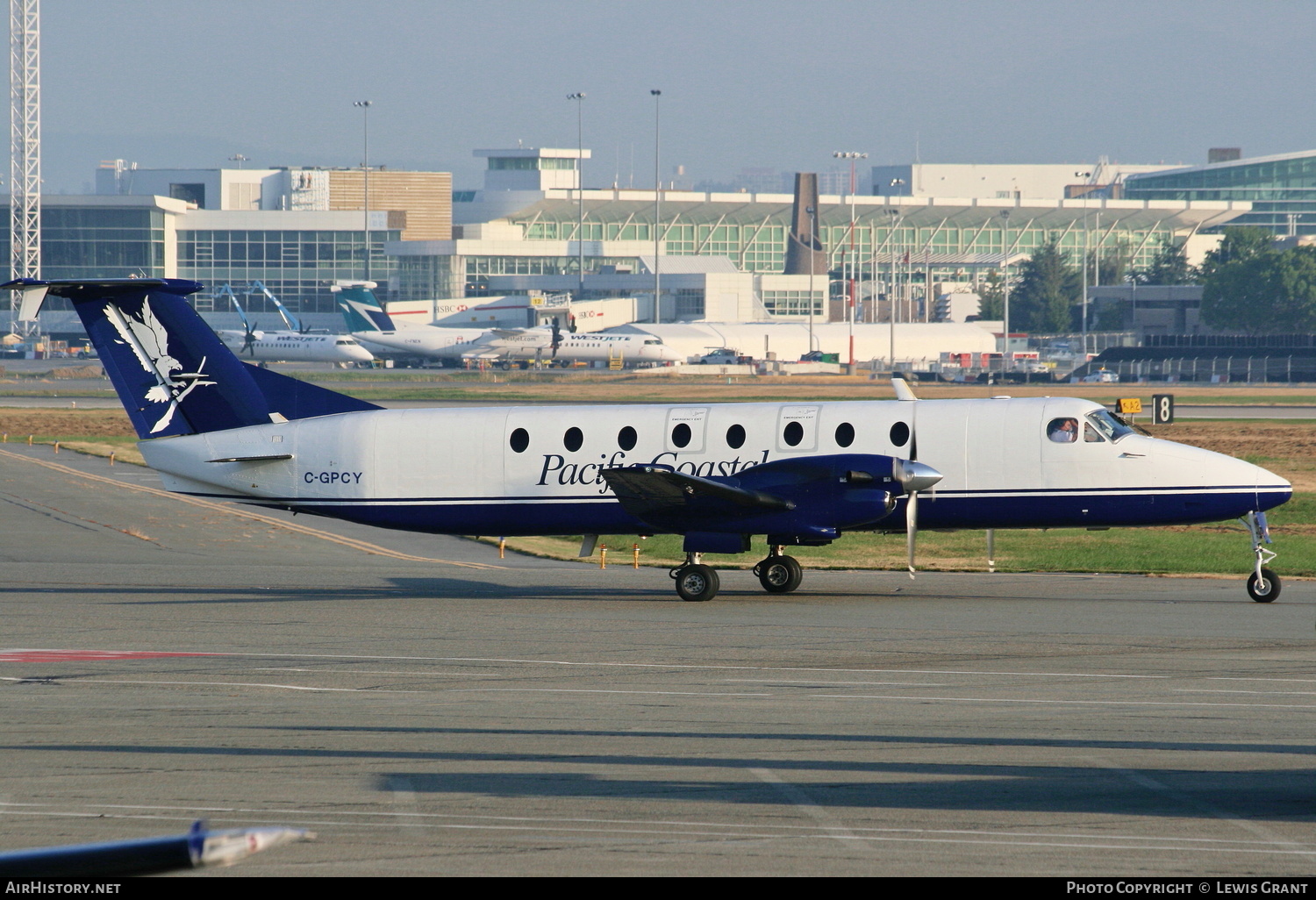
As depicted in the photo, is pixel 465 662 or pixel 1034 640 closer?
pixel 465 662

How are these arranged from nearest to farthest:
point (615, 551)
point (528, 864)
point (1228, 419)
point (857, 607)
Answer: point (528, 864) → point (857, 607) → point (615, 551) → point (1228, 419)

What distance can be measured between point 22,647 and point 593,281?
146438 millimetres

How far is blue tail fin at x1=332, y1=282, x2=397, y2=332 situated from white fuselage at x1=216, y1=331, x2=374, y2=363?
5.91 m

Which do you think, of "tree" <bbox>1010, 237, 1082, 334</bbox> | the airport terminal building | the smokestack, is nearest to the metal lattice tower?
the airport terminal building

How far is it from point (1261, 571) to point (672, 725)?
12846mm

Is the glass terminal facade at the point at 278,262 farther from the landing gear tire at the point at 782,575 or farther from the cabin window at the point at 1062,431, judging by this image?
the cabin window at the point at 1062,431

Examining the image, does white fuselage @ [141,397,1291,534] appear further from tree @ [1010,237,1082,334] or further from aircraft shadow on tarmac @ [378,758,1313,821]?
tree @ [1010,237,1082,334]

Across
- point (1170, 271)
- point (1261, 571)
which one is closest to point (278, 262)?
point (1170, 271)

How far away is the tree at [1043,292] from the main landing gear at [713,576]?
501 ft

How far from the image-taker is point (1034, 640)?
1750 centimetres

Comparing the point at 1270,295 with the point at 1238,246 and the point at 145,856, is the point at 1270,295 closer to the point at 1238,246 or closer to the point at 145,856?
the point at 1238,246

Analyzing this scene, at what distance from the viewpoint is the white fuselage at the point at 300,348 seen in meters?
116
